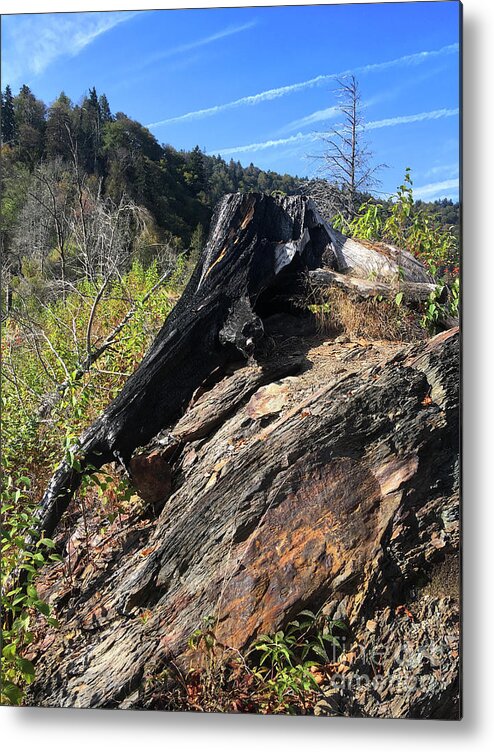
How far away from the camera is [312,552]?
2711mm

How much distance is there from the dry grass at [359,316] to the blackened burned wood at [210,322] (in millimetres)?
175

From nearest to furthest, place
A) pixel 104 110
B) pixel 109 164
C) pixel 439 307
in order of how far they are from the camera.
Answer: pixel 439 307 → pixel 104 110 → pixel 109 164

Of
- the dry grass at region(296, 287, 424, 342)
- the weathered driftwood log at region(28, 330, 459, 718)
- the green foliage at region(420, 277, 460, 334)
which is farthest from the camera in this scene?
the dry grass at region(296, 287, 424, 342)

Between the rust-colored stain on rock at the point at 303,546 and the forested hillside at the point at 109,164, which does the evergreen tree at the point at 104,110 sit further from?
the rust-colored stain on rock at the point at 303,546

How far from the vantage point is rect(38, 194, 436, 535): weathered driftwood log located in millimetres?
3068

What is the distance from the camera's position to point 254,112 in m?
2.96

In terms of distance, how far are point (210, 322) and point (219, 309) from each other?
8cm

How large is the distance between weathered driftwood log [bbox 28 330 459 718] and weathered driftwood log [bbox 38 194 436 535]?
32cm

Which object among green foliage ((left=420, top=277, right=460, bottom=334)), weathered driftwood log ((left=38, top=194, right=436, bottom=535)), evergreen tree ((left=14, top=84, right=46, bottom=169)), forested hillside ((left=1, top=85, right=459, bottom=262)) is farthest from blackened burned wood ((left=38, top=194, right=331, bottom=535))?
evergreen tree ((left=14, top=84, right=46, bottom=169))

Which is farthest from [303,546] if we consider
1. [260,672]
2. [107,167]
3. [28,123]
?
[28,123]

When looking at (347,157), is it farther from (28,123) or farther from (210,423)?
(28,123)

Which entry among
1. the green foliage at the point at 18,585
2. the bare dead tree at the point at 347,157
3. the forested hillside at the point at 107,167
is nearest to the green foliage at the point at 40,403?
the green foliage at the point at 18,585

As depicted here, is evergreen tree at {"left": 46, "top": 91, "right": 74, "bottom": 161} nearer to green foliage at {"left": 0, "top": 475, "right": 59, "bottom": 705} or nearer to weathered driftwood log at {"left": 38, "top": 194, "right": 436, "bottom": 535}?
weathered driftwood log at {"left": 38, "top": 194, "right": 436, "bottom": 535}

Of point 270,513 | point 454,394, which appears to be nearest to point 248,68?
point 454,394
